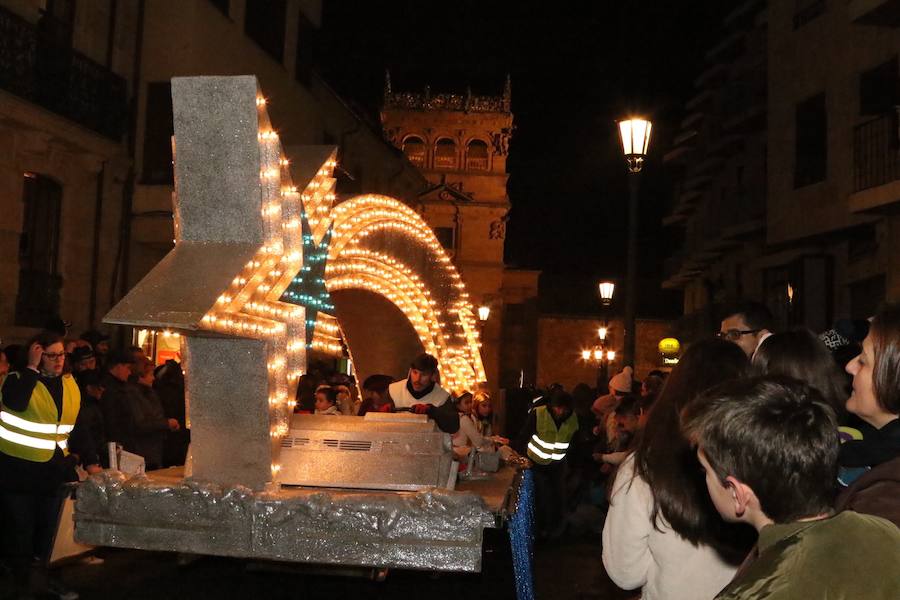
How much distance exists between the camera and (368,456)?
7855 millimetres

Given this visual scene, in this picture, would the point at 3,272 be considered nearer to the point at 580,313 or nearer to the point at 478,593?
the point at 478,593

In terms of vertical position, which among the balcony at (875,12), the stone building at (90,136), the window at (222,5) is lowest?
the stone building at (90,136)

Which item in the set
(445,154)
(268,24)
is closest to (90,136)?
(268,24)

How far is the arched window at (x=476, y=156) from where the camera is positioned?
187 feet

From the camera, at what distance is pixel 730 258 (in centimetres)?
3091

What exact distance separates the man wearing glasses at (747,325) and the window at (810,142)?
14634 millimetres

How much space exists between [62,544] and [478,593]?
11.7 feet

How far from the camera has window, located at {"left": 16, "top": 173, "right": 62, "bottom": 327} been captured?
16906 mm

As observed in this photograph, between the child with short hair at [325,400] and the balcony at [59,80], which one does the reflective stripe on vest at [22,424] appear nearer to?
the child with short hair at [325,400]

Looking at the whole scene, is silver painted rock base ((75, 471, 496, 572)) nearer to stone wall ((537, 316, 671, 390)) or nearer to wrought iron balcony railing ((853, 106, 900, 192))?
wrought iron balcony railing ((853, 106, 900, 192))

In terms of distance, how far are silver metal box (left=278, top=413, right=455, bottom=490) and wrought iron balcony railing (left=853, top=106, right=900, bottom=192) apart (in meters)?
11.3

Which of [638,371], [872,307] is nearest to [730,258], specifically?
[872,307]

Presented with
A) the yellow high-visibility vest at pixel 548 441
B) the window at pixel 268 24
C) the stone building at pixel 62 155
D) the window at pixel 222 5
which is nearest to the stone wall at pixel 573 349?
the window at pixel 268 24

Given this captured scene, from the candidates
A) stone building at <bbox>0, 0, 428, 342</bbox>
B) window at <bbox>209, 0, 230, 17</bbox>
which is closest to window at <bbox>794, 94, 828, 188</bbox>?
stone building at <bbox>0, 0, 428, 342</bbox>
